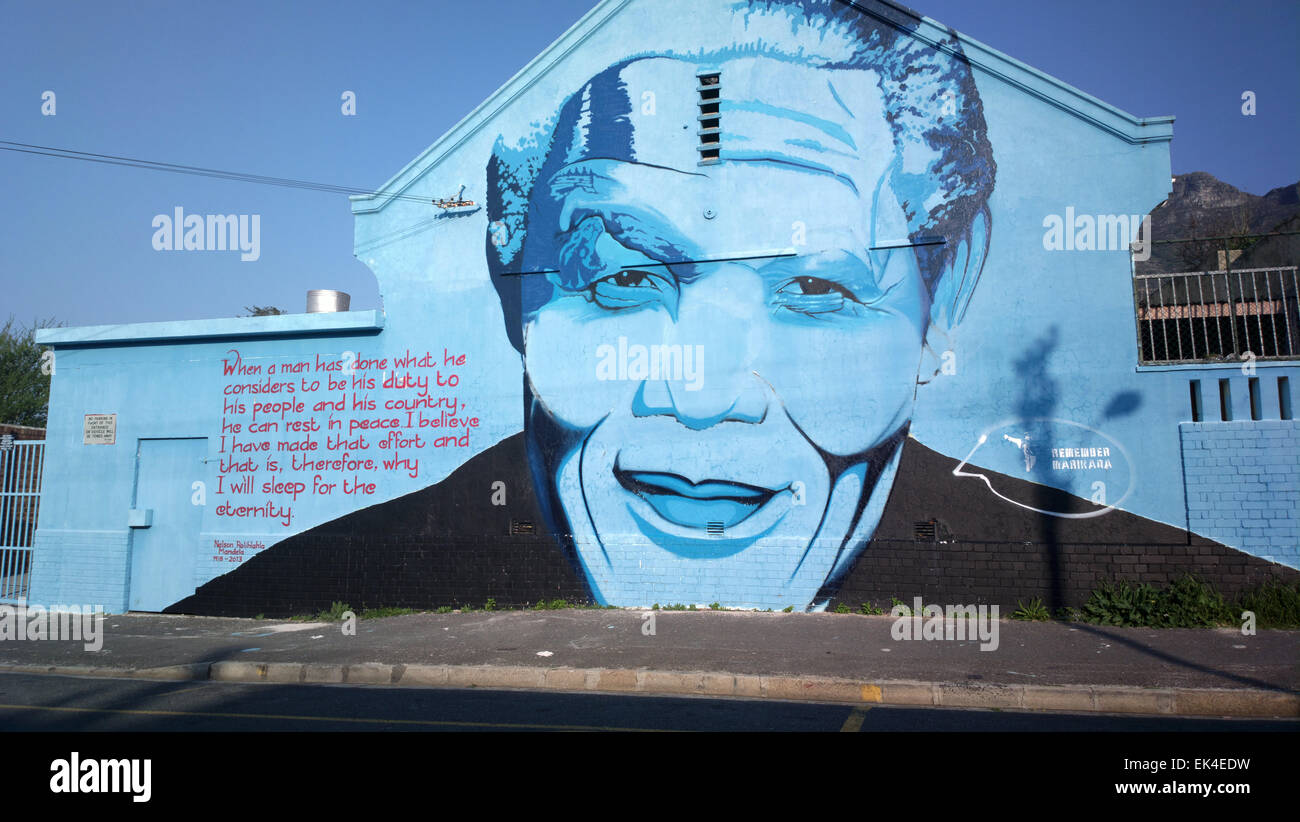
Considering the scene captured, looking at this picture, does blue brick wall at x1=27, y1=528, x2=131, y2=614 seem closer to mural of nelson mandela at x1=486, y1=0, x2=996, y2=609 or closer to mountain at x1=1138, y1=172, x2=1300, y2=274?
mural of nelson mandela at x1=486, y1=0, x2=996, y2=609

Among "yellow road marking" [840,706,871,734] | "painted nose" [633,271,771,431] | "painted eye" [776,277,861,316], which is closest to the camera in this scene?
"yellow road marking" [840,706,871,734]

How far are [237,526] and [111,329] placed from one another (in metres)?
4.04

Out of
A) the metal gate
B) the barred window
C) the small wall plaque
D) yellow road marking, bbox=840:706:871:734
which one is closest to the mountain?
the barred window

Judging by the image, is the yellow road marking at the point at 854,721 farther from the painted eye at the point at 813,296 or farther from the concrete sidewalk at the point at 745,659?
the painted eye at the point at 813,296

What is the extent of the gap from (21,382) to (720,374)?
87.6 ft

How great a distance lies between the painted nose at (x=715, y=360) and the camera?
37.1 feet

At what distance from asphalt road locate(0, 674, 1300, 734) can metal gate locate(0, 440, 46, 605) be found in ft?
23.2

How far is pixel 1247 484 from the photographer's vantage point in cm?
957

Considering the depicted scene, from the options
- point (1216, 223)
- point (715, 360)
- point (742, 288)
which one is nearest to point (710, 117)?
point (742, 288)

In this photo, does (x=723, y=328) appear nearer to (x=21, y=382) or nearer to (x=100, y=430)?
(x=100, y=430)

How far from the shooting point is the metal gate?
13688 mm
